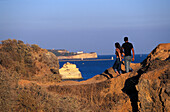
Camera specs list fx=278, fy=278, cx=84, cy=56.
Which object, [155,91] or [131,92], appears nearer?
[155,91]

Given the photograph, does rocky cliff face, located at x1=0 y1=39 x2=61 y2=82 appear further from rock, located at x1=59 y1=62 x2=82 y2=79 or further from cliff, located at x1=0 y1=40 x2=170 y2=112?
rock, located at x1=59 y1=62 x2=82 y2=79

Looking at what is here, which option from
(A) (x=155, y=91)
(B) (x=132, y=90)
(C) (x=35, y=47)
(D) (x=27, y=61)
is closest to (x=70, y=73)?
(C) (x=35, y=47)

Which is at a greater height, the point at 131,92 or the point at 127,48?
the point at 127,48

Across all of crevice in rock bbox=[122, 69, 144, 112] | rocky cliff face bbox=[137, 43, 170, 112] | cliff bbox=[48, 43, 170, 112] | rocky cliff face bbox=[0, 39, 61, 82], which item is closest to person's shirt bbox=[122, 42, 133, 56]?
cliff bbox=[48, 43, 170, 112]

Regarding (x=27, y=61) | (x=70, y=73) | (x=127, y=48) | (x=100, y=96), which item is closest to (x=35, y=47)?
(x=27, y=61)

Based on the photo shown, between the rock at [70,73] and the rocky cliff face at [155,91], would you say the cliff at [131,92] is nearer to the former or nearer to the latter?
the rocky cliff face at [155,91]

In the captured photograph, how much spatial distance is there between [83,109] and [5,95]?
9.92 feet

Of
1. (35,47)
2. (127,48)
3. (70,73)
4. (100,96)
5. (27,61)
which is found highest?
(70,73)

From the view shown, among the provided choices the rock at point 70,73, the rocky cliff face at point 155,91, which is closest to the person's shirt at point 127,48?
the rocky cliff face at point 155,91

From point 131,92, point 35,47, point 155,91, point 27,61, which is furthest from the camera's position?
point 35,47

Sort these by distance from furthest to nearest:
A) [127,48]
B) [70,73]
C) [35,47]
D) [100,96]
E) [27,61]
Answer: [70,73] → [35,47] → [27,61] → [127,48] → [100,96]

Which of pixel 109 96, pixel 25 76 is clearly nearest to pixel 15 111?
pixel 109 96

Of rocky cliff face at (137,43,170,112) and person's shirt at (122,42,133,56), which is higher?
person's shirt at (122,42,133,56)

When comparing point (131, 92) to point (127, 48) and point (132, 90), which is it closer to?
point (132, 90)
